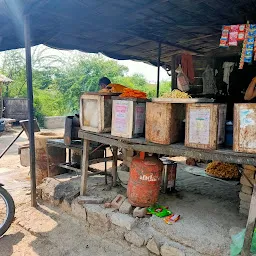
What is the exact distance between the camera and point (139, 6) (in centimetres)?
371

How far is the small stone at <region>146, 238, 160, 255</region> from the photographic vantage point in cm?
315

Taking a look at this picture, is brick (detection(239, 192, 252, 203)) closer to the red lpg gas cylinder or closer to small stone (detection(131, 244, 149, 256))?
the red lpg gas cylinder

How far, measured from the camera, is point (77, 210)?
13.8ft

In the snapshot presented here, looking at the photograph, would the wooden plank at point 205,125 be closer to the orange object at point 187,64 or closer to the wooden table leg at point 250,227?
the wooden table leg at point 250,227

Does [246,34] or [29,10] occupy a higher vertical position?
[29,10]

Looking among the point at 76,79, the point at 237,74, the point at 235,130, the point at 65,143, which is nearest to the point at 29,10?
the point at 65,143

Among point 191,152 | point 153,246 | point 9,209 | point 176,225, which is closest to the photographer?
point 191,152

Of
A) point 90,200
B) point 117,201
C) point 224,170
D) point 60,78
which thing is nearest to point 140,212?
point 117,201

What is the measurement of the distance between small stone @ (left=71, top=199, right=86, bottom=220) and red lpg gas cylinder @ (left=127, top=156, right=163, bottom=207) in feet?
2.89

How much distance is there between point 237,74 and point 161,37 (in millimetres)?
2172

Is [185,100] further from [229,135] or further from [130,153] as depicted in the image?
[130,153]

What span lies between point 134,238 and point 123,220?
0.30 m

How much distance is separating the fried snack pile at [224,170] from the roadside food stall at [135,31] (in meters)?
1.96

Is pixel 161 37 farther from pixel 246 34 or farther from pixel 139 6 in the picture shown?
pixel 246 34
